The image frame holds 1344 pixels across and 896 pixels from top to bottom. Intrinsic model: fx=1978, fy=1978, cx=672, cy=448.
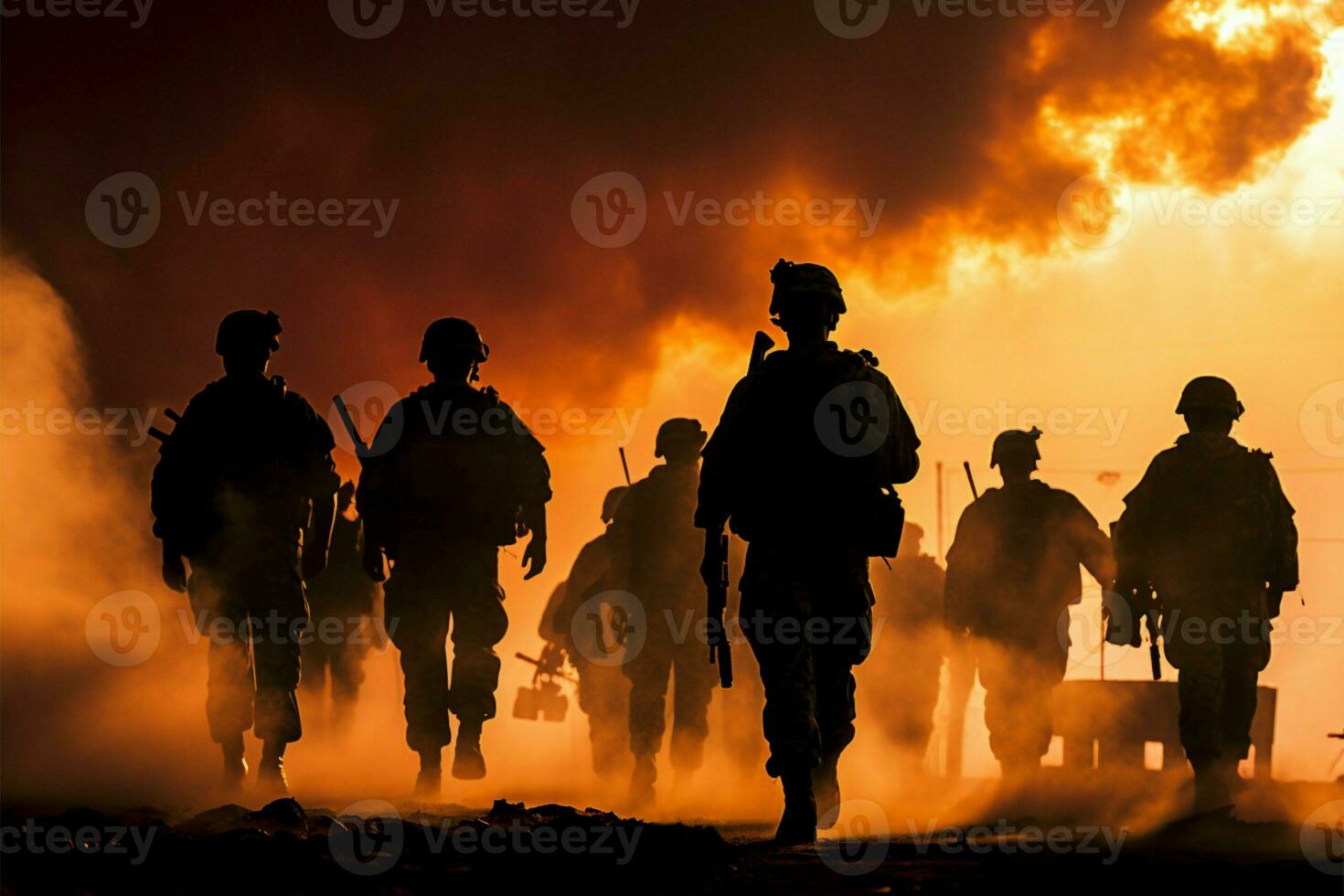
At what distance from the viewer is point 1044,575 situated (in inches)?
593

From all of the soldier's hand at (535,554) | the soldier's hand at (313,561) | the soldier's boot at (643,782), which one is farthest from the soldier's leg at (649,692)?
the soldier's hand at (313,561)

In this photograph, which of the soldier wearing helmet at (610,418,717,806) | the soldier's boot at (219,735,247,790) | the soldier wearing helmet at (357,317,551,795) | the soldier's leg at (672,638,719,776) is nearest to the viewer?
the soldier's boot at (219,735,247,790)

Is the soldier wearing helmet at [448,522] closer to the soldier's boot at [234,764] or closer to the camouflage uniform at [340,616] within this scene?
the soldier's boot at [234,764]

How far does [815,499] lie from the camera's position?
9570 mm

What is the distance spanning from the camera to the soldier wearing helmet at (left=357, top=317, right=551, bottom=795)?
11867 millimetres

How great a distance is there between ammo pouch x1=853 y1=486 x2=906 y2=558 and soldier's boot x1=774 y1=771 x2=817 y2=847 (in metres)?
1.24

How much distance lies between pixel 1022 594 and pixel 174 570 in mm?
6582

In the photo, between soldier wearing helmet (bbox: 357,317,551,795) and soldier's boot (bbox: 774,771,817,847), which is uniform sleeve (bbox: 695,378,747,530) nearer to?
soldier's boot (bbox: 774,771,817,847)

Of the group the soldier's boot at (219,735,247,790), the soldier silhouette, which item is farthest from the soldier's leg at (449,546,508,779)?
the soldier silhouette

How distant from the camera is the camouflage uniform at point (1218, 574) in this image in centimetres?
1255

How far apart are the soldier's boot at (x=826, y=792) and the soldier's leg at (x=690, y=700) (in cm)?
525

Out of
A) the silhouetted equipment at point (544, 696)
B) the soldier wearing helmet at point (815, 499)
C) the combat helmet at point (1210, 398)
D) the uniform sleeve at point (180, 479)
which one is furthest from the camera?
the silhouetted equipment at point (544, 696)

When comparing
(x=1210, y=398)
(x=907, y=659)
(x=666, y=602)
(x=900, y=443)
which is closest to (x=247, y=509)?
(x=900, y=443)

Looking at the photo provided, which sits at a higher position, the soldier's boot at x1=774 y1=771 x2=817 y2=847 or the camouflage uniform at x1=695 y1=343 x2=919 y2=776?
the camouflage uniform at x1=695 y1=343 x2=919 y2=776
